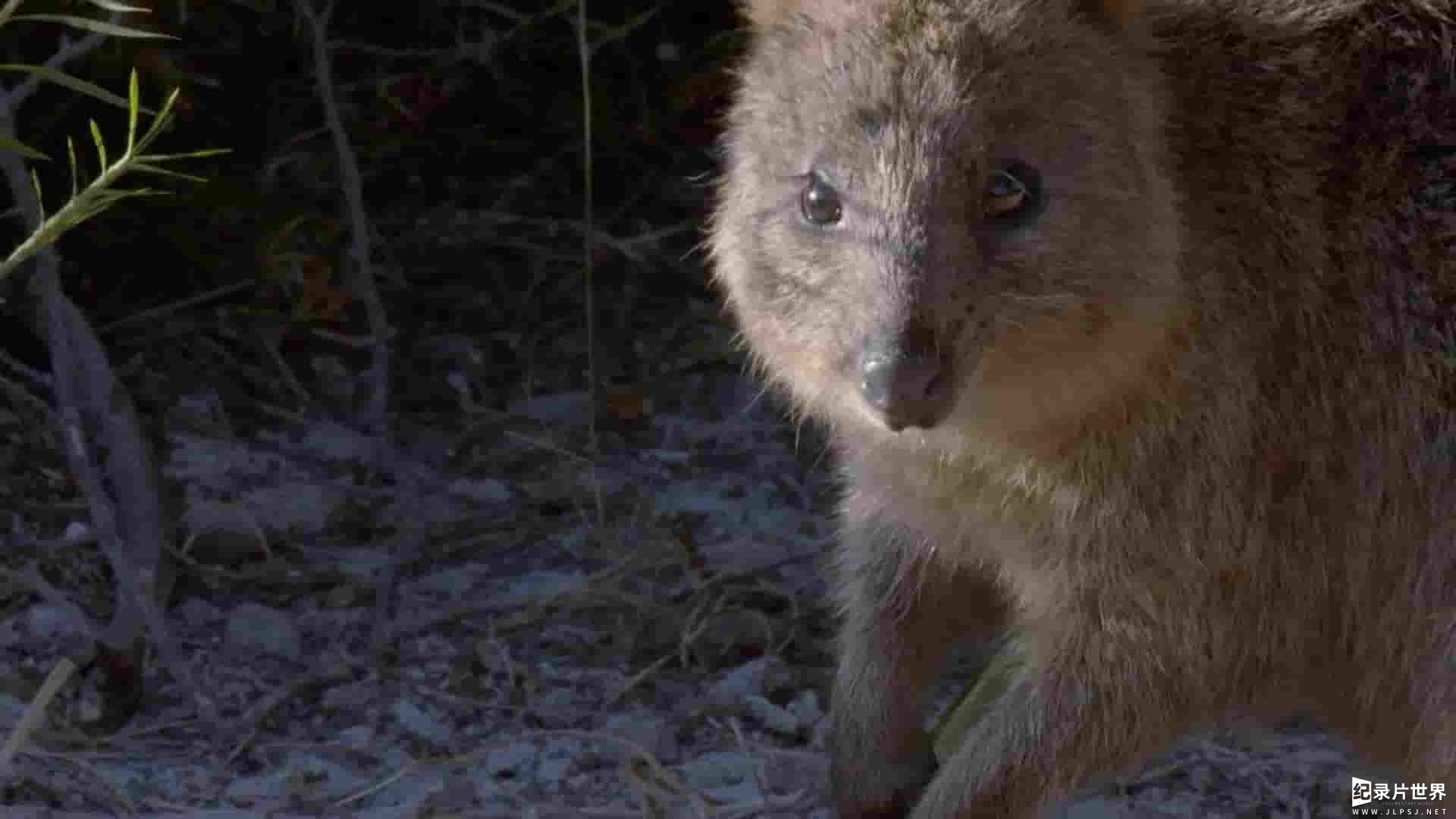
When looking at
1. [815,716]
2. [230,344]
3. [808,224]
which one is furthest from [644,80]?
[808,224]

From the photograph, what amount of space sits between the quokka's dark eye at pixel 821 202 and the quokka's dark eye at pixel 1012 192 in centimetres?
26

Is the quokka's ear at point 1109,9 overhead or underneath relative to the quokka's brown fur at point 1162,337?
overhead

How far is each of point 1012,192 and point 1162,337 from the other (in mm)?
430

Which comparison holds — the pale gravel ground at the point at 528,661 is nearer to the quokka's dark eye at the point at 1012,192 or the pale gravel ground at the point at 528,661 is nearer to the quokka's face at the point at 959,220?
the quokka's face at the point at 959,220

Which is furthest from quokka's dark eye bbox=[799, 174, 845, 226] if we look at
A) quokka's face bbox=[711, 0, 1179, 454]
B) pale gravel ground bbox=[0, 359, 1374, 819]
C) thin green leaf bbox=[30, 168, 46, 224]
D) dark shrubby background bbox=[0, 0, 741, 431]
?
dark shrubby background bbox=[0, 0, 741, 431]

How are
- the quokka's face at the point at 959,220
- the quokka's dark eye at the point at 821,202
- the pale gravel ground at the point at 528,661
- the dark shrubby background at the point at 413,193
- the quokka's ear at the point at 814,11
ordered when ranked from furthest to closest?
the dark shrubby background at the point at 413,193, the pale gravel ground at the point at 528,661, the quokka's ear at the point at 814,11, the quokka's dark eye at the point at 821,202, the quokka's face at the point at 959,220

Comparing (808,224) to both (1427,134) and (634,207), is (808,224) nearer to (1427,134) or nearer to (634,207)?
(1427,134)

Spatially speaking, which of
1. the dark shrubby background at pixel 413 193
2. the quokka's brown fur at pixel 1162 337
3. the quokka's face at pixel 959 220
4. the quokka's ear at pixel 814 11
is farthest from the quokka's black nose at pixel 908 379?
the dark shrubby background at pixel 413 193

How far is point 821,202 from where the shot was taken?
3.91 m

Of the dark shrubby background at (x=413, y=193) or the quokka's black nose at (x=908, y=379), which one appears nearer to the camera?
the quokka's black nose at (x=908, y=379)

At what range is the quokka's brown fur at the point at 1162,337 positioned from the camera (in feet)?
12.8

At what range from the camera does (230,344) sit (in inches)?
245

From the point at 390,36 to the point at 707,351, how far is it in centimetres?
146

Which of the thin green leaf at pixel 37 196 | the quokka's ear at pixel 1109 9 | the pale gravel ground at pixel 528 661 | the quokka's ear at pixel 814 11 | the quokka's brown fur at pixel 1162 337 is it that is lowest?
the pale gravel ground at pixel 528 661
